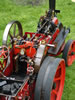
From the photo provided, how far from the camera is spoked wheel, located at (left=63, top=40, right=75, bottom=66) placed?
15.4 ft

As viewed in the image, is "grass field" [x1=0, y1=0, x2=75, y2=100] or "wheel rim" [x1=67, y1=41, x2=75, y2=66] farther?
"grass field" [x1=0, y1=0, x2=75, y2=100]

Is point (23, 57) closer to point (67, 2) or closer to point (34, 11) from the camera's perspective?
point (34, 11)

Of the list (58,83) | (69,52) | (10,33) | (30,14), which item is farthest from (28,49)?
(30,14)

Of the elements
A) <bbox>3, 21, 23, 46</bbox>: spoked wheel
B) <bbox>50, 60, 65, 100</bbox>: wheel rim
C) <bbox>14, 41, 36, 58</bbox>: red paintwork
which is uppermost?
<bbox>3, 21, 23, 46</bbox>: spoked wheel

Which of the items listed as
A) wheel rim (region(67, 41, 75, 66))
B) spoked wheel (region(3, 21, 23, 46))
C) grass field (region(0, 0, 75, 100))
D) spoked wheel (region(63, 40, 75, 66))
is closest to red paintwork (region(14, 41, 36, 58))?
spoked wheel (region(3, 21, 23, 46))

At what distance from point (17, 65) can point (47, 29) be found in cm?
124

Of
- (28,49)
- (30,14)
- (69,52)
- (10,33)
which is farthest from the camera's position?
(30,14)

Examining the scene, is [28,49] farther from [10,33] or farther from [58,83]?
[10,33]

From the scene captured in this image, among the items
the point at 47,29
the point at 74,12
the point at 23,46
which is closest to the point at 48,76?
the point at 23,46

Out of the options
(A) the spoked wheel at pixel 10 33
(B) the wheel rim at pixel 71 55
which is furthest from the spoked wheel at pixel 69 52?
(A) the spoked wheel at pixel 10 33

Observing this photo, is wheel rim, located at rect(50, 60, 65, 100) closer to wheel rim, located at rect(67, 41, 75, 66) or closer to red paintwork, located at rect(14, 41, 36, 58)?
red paintwork, located at rect(14, 41, 36, 58)

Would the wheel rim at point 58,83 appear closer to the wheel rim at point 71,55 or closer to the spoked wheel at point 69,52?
the spoked wheel at point 69,52

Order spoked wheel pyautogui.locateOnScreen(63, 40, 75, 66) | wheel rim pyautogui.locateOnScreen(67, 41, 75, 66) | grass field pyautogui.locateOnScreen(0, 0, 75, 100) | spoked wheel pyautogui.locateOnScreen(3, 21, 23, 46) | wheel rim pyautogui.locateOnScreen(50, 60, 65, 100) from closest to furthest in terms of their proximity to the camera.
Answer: wheel rim pyautogui.locateOnScreen(50, 60, 65, 100) < spoked wheel pyautogui.locateOnScreen(3, 21, 23, 46) < spoked wheel pyautogui.locateOnScreen(63, 40, 75, 66) < wheel rim pyautogui.locateOnScreen(67, 41, 75, 66) < grass field pyautogui.locateOnScreen(0, 0, 75, 100)

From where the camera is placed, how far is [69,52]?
4.99 meters
